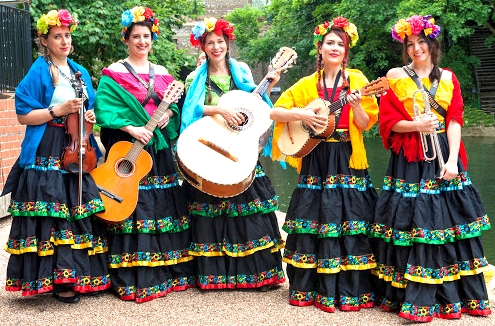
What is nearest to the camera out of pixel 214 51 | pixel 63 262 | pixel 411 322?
pixel 411 322

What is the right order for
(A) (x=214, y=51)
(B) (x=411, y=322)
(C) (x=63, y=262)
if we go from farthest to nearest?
(A) (x=214, y=51), (C) (x=63, y=262), (B) (x=411, y=322)

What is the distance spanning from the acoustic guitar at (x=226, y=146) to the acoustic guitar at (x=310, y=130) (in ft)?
0.66

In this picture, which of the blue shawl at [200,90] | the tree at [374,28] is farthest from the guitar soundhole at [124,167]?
the tree at [374,28]

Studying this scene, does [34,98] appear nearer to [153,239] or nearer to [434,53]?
[153,239]

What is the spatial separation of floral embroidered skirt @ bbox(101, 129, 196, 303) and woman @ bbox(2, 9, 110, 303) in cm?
27

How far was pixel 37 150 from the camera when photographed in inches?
175

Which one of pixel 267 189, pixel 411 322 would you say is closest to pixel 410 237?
pixel 411 322

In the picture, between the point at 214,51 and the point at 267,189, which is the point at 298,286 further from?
the point at 214,51

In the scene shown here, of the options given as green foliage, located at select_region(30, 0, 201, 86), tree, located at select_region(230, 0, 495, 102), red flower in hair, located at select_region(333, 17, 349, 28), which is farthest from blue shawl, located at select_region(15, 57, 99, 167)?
tree, located at select_region(230, 0, 495, 102)

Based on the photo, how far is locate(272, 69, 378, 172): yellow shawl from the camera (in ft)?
14.3

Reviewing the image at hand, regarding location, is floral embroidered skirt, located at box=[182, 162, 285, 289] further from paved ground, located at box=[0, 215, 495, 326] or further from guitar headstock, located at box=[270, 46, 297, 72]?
guitar headstock, located at box=[270, 46, 297, 72]

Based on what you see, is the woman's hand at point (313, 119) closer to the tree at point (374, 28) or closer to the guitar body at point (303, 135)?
the guitar body at point (303, 135)

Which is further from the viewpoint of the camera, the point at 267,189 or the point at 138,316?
the point at 267,189

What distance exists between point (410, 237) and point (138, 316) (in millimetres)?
1862
